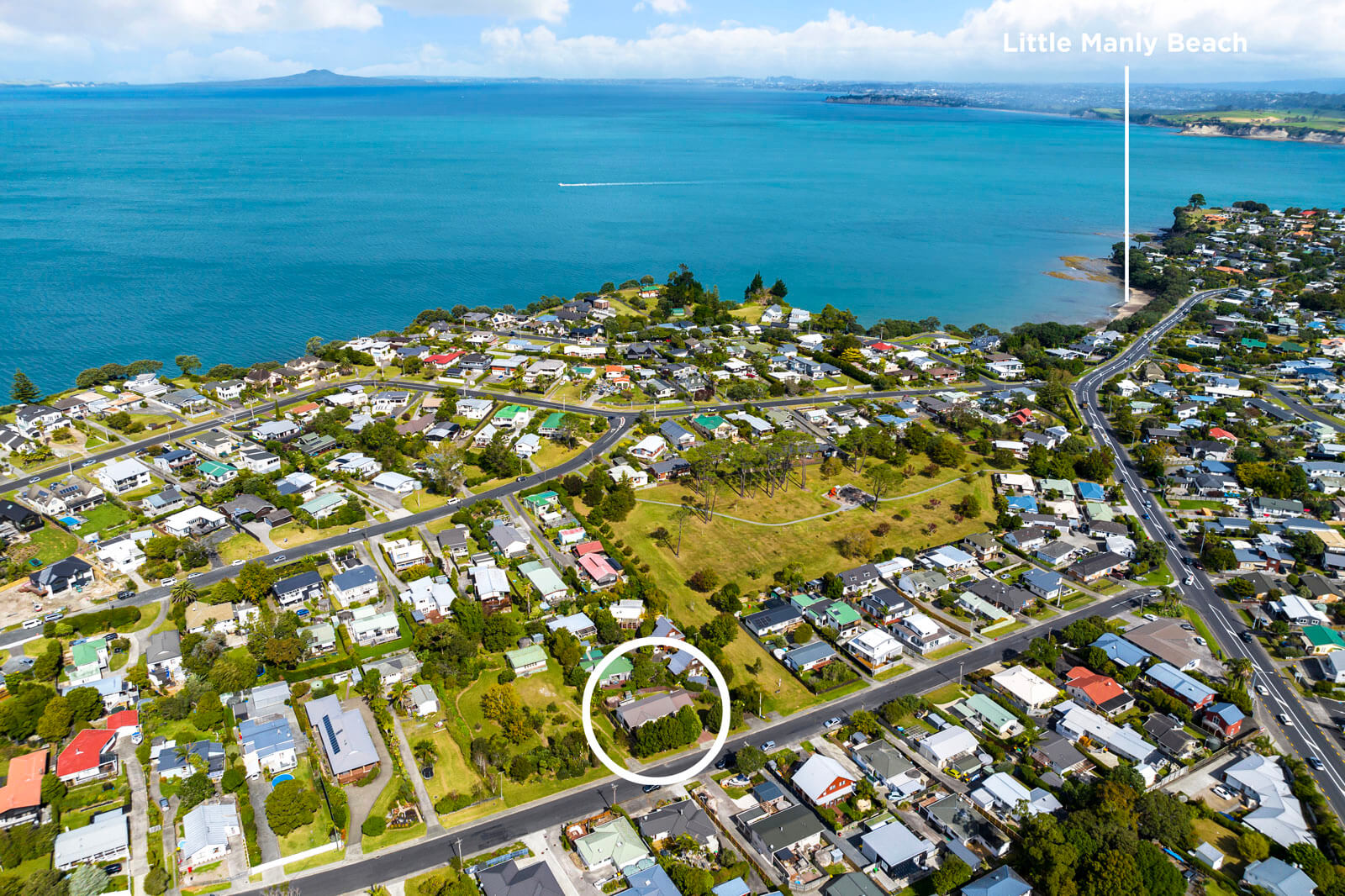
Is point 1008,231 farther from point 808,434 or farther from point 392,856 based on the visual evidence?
point 392,856

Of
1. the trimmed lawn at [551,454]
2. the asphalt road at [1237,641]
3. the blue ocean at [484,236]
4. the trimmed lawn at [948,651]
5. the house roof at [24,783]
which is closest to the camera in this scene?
the house roof at [24,783]

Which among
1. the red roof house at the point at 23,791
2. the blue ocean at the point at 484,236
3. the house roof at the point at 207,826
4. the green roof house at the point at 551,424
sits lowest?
the house roof at the point at 207,826

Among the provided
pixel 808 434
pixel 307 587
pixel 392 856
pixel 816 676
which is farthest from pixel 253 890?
pixel 808 434

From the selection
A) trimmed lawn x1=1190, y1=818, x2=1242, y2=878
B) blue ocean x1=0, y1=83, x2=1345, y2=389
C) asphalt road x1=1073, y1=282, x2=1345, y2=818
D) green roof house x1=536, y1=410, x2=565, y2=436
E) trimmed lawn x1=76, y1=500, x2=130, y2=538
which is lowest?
trimmed lawn x1=1190, y1=818, x2=1242, y2=878

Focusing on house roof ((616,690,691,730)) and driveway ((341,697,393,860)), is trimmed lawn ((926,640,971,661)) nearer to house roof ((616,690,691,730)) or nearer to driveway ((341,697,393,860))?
house roof ((616,690,691,730))

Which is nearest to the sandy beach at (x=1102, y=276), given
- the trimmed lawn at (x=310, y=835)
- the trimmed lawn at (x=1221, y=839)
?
the trimmed lawn at (x=1221, y=839)

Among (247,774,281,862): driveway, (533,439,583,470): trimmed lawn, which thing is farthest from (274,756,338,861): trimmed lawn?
(533,439,583,470): trimmed lawn

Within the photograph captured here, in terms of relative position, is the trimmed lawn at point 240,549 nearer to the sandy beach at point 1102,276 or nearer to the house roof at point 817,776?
the house roof at point 817,776

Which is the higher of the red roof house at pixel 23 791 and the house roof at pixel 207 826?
the red roof house at pixel 23 791
